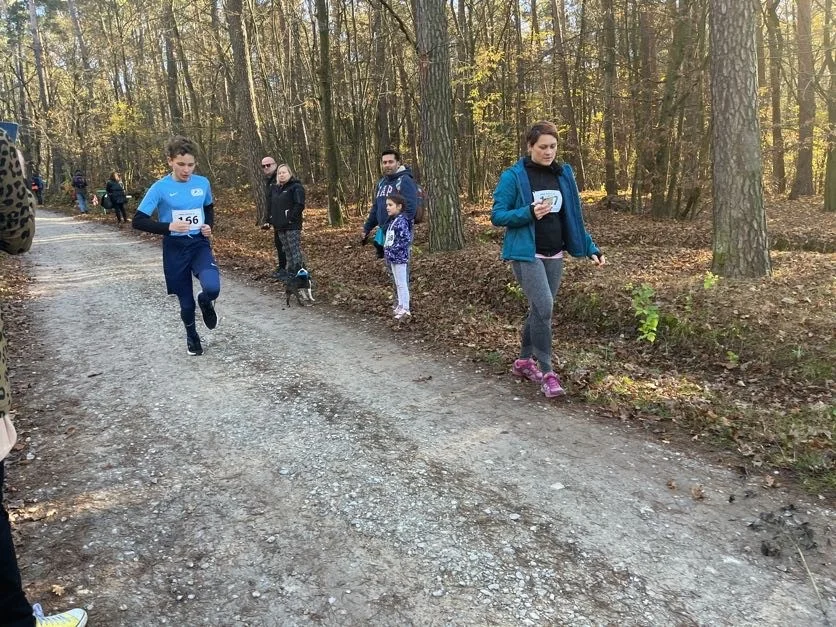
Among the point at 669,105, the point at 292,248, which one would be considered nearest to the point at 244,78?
the point at 292,248

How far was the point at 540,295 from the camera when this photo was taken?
5.04 metres

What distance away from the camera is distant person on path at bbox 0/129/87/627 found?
2029 mm

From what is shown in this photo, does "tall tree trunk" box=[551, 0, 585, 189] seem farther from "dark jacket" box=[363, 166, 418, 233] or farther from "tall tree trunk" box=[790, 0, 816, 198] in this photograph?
"dark jacket" box=[363, 166, 418, 233]

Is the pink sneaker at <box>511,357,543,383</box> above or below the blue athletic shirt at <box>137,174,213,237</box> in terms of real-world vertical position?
below

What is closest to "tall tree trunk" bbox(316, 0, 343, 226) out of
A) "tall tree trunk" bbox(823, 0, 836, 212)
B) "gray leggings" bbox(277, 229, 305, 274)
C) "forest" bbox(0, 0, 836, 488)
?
"forest" bbox(0, 0, 836, 488)

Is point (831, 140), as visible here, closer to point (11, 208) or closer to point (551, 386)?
point (551, 386)

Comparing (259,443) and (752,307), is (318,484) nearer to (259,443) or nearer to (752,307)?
(259,443)

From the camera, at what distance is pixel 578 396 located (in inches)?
205

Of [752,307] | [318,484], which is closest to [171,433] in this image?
[318,484]

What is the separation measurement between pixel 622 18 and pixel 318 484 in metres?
20.9

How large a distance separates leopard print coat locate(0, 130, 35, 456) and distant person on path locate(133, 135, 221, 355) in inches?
152

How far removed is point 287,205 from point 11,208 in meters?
7.46

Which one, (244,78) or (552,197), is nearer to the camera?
(552,197)

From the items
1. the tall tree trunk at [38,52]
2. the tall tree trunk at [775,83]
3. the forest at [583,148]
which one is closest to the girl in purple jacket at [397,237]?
the forest at [583,148]
